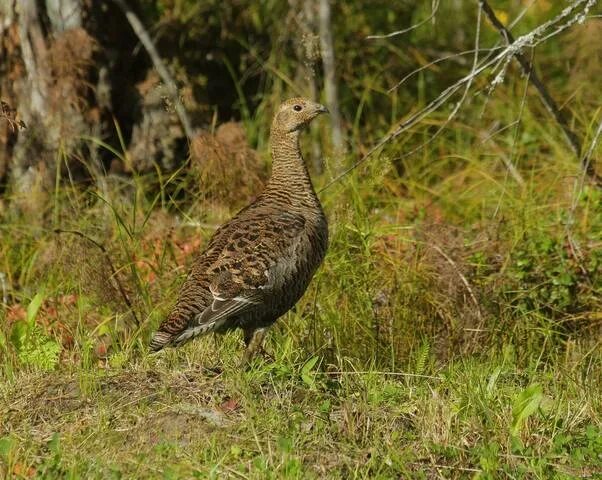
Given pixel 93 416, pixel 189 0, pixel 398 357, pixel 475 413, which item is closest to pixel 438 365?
pixel 398 357

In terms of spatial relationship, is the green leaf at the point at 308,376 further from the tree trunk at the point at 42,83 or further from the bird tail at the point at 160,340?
the tree trunk at the point at 42,83

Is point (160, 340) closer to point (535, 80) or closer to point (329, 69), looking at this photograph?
point (535, 80)

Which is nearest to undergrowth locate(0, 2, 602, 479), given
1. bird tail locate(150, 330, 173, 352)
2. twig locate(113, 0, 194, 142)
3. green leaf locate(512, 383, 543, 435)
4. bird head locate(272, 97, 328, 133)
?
green leaf locate(512, 383, 543, 435)

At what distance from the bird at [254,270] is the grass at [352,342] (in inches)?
7.7

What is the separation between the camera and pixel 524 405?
201 inches

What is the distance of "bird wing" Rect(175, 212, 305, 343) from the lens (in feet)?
19.0

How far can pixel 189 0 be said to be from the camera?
991 cm

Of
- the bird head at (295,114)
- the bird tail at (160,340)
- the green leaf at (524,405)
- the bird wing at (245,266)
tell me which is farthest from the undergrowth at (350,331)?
the bird head at (295,114)

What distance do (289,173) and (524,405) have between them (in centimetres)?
210

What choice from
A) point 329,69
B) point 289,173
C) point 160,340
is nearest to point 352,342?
point 289,173

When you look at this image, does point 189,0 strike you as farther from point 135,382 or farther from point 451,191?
point 135,382

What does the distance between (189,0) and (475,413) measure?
5678 mm

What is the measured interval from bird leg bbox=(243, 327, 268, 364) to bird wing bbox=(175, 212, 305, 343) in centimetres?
13

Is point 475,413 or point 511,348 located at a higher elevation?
point 475,413
